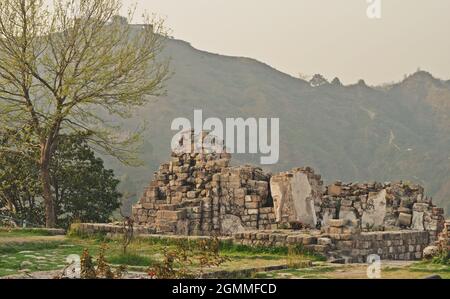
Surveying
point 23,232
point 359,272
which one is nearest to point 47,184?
point 23,232

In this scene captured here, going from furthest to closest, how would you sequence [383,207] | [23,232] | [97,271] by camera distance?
1. [383,207]
2. [23,232]
3. [97,271]

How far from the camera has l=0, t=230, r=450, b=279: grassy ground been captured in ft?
55.0

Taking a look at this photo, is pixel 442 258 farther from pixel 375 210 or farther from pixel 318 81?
pixel 318 81

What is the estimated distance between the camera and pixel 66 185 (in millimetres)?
33781

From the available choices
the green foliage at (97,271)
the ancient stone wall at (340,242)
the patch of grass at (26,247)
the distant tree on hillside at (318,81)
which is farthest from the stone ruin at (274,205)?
the distant tree on hillside at (318,81)

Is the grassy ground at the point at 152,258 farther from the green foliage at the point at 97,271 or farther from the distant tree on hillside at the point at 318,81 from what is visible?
the distant tree on hillside at the point at 318,81

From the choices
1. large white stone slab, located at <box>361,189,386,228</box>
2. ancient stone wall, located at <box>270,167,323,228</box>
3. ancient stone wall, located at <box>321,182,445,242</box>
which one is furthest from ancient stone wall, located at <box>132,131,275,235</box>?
large white stone slab, located at <box>361,189,386,228</box>

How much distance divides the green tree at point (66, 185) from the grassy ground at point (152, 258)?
34.0 ft

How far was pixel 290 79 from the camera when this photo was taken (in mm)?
115125

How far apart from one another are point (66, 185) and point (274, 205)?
1074 centimetres

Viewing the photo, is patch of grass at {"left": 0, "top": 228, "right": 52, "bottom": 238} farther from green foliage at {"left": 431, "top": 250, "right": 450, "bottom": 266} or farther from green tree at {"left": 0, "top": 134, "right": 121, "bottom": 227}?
green foliage at {"left": 431, "top": 250, "right": 450, "bottom": 266}

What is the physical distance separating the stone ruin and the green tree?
504 cm
